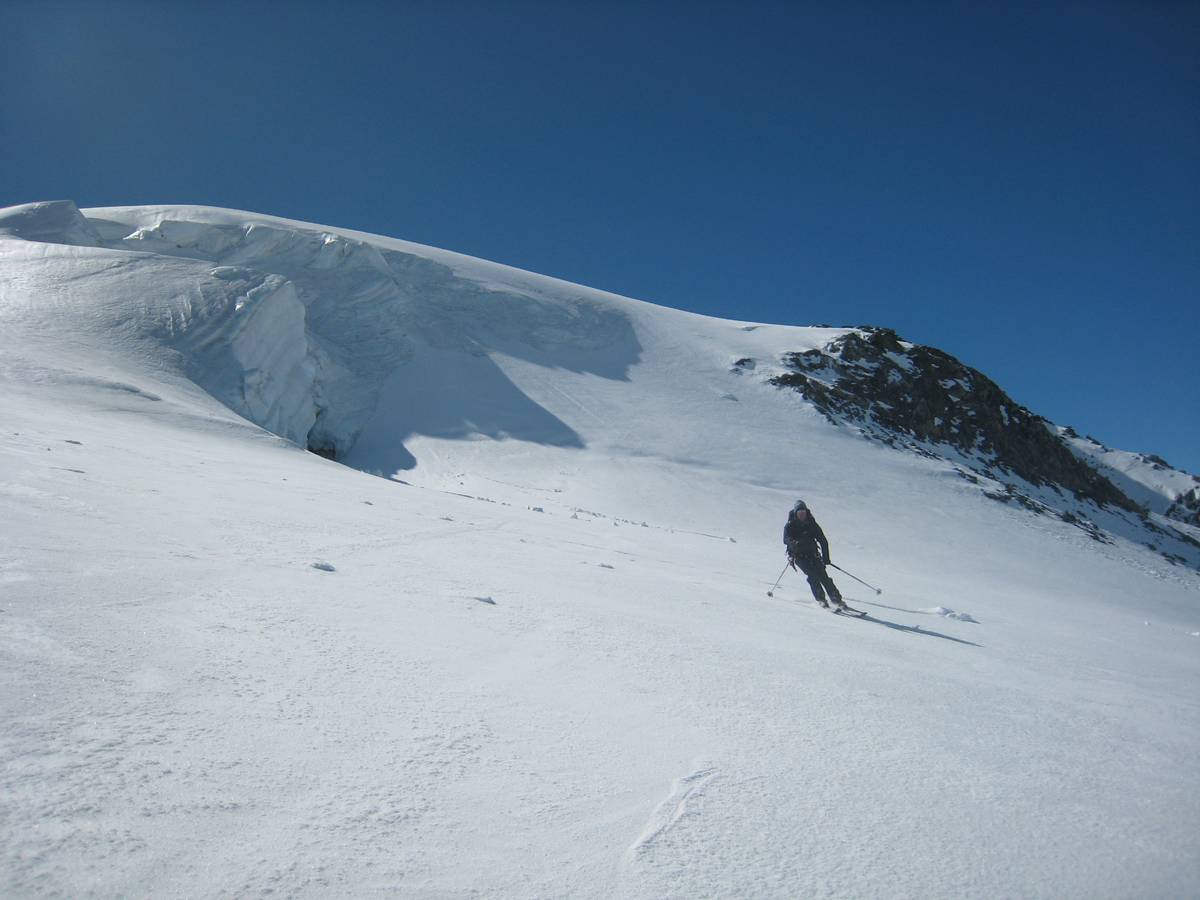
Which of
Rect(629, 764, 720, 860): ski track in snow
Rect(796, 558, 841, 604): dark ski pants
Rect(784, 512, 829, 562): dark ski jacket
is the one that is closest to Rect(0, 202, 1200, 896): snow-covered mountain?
Rect(629, 764, 720, 860): ski track in snow

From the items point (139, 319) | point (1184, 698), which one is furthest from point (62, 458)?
point (139, 319)

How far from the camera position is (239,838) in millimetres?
1846

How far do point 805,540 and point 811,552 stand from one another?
20cm

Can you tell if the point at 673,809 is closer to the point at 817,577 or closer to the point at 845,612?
the point at 845,612

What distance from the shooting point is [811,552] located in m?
8.70

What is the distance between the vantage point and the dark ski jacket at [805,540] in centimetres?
870

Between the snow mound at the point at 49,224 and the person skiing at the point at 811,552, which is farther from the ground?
the snow mound at the point at 49,224

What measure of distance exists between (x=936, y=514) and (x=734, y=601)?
75.3 ft

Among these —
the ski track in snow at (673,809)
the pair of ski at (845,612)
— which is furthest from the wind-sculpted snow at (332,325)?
the ski track in snow at (673,809)

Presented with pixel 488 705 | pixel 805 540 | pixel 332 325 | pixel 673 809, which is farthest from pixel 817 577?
pixel 332 325

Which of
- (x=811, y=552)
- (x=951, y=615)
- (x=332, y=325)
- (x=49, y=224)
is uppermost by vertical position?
(x=49, y=224)

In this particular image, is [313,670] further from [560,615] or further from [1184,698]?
[1184,698]

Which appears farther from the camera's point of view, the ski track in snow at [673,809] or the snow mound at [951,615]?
the snow mound at [951,615]

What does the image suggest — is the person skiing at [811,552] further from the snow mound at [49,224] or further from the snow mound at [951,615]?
the snow mound at [49,224]
